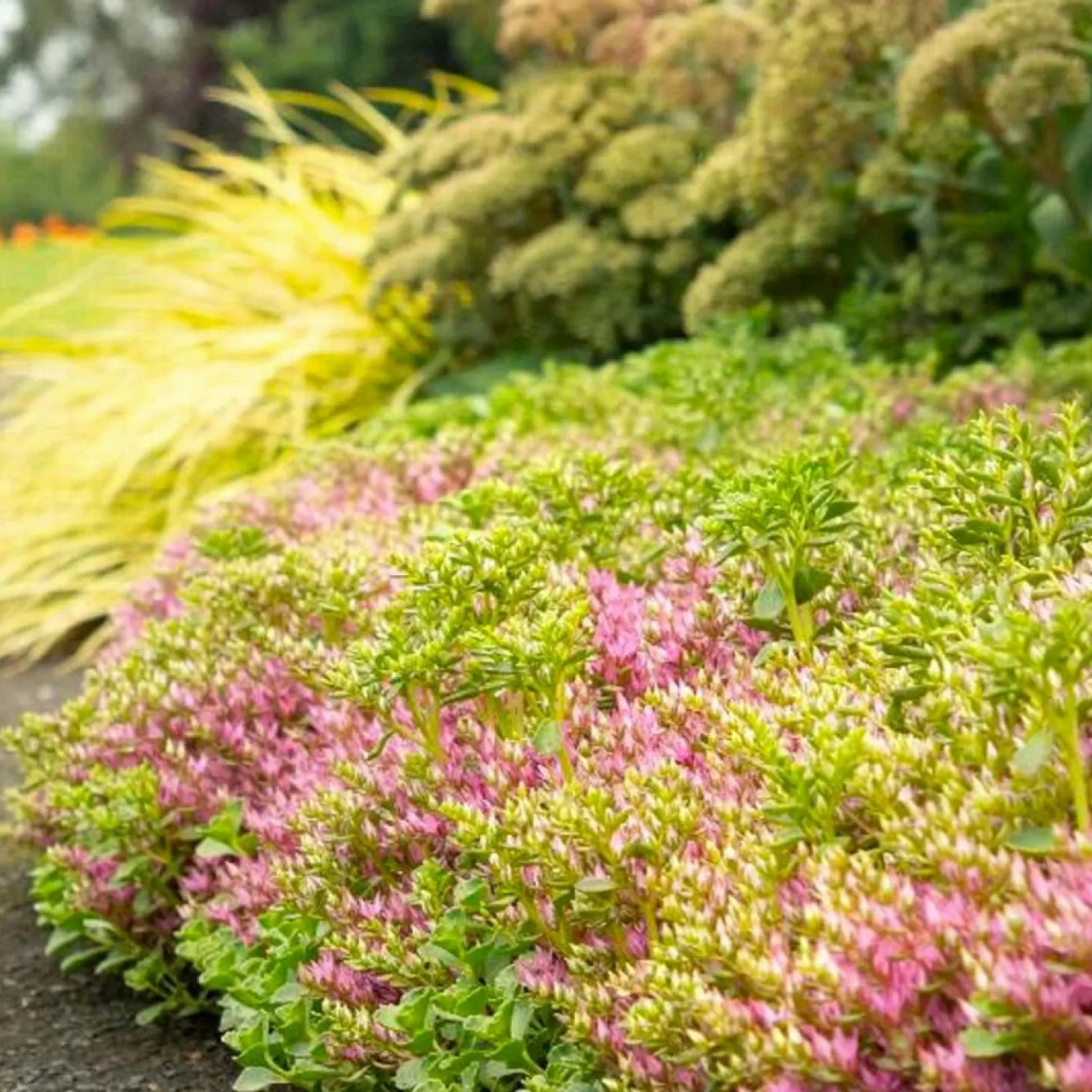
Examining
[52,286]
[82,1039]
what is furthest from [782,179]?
[52,286]

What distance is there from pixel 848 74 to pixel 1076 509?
9.31ft

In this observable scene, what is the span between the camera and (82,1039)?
2.89 metres

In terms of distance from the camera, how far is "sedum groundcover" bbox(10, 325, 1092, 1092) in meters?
1.64

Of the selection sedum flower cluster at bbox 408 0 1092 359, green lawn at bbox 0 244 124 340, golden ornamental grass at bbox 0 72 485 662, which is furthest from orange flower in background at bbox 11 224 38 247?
sedum flower cluster at bbox 408 0 1092 359

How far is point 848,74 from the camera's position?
4.68 meters

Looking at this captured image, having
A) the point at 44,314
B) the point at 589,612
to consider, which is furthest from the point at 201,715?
the point at 44,314

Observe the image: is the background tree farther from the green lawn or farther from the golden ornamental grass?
the golden ornamental grass

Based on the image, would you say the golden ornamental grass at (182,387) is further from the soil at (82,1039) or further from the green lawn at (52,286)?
the soil at (82,1039)

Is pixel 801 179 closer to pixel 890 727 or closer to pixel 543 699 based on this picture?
pixel 543 699

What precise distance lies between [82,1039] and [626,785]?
130 centimetres

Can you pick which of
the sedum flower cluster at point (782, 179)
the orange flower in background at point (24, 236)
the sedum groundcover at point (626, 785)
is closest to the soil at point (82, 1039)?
the sedum groundcover at point (626, 785)

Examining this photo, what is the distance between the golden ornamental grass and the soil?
204 cm

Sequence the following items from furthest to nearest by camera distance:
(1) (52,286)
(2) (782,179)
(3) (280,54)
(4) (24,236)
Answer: (3) (280,54), (4) (24,236), (1) (52,286), (2) (782,179)

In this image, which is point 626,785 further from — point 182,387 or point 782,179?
point 182,387
